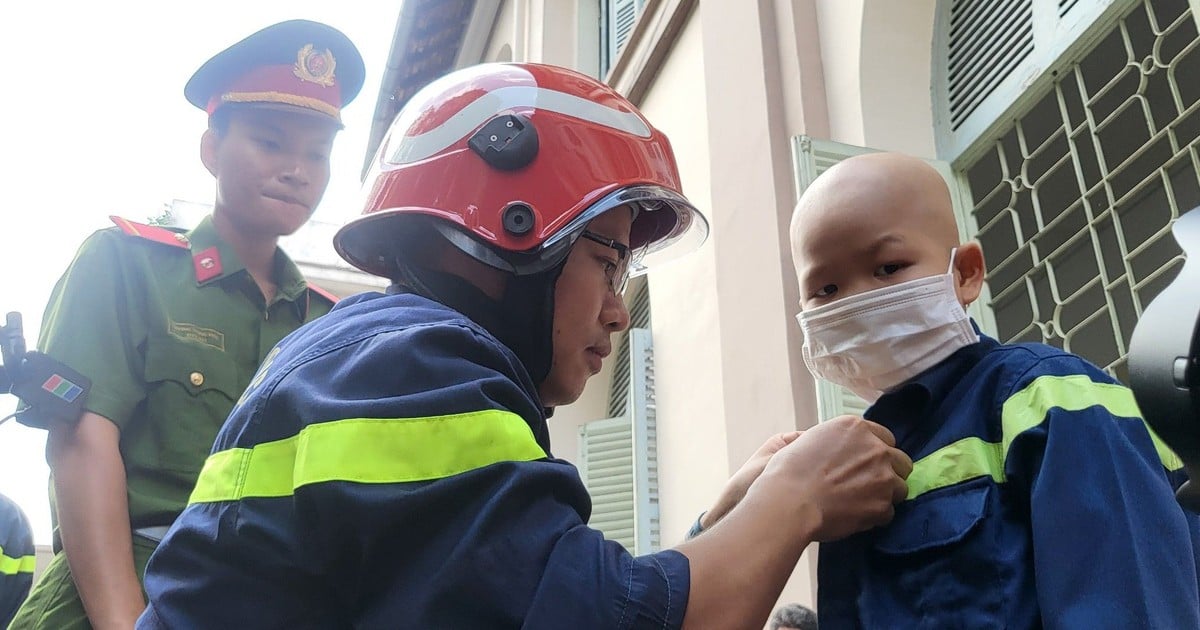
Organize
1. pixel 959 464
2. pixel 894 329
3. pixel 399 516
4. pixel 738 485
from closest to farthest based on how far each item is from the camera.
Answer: pixel 399 516
pixel 959 464
pixel 894 329
pixel 738 485

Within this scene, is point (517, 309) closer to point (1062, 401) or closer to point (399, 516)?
point (399, 516)

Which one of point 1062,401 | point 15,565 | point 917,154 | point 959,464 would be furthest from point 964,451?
point 15,565

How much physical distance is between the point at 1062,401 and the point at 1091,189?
2.51m

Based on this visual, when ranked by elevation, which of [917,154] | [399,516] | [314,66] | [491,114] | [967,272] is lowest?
[399,516]

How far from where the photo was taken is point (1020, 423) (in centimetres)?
146

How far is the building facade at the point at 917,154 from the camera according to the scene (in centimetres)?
367

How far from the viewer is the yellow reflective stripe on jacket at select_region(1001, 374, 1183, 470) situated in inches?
55.9

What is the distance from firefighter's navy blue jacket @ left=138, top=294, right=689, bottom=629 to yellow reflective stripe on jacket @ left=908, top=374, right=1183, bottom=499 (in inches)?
18.0

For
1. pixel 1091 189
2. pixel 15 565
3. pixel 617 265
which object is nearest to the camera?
pixel 617 265

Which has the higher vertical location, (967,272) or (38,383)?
(967,272)

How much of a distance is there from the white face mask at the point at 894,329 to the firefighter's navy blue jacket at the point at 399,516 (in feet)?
1.93

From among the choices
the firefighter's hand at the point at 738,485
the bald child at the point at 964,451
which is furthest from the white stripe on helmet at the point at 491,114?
the firefighter's hand at the point at 738,485

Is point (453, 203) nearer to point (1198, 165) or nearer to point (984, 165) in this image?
point (1198, 165)

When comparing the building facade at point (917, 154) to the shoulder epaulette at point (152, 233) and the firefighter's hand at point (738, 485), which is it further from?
the shoulder epaulette at point (152, 233)
